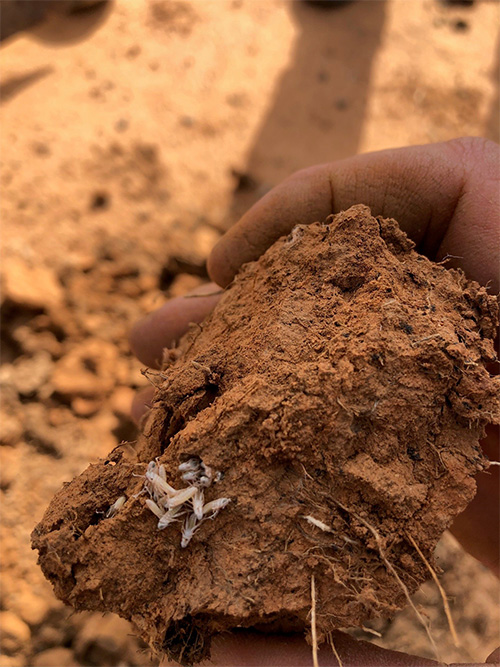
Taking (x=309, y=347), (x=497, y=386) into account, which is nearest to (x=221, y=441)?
(x=309, y=347)

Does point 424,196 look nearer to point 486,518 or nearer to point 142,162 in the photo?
point 486,518

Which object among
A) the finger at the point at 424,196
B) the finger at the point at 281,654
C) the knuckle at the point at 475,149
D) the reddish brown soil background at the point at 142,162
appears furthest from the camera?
the reddish brown soil background at the point at 142,162

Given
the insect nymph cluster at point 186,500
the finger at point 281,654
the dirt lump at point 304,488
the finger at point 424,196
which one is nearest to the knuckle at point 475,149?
the finger at point 424,196

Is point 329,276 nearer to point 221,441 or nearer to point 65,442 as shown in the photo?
point 221,441

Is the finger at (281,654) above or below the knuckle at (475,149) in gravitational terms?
below

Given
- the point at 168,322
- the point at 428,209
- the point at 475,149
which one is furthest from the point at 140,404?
the point at 475,149

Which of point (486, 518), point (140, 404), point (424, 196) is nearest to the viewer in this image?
point (424, 196)

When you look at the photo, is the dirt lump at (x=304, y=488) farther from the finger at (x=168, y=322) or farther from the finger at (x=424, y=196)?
the finger at (x=168, y=322)

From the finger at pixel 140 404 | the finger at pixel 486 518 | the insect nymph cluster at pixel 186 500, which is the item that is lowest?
the finger at pixel 486 518
